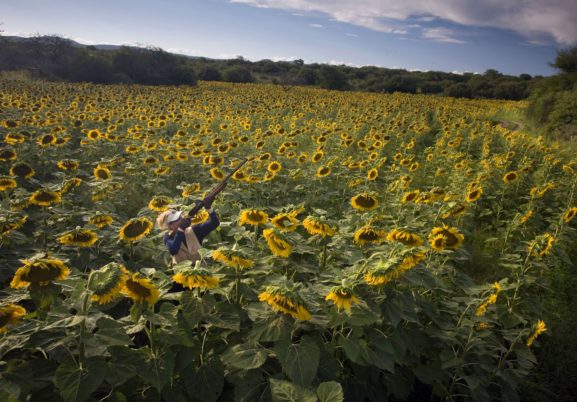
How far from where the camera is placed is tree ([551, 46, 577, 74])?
20891 mm

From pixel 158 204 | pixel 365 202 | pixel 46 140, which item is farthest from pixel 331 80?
pixel 158 204

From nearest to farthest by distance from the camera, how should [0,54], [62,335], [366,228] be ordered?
[62,335], [366,228], [0,54]

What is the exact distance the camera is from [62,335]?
202 centimetres

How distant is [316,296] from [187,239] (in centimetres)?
151

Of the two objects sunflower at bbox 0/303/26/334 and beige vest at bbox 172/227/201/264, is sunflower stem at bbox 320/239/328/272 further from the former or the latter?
sunflower at bbox 0/303/26/334

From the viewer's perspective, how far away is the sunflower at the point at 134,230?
3098 mm

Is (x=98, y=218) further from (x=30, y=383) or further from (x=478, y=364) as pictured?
(x=478, y=364)

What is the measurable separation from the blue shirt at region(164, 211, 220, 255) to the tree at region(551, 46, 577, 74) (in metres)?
25.7

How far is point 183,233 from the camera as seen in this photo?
3252mm

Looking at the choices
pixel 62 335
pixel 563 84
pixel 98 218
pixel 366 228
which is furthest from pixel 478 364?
pixel 563 84

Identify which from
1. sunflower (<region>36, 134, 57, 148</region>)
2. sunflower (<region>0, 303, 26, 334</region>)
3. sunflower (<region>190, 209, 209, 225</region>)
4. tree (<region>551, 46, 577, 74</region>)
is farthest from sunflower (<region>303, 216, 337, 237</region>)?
tree (<region>551, 46, 577, 74</region>)

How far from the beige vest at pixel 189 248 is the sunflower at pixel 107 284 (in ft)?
4.09

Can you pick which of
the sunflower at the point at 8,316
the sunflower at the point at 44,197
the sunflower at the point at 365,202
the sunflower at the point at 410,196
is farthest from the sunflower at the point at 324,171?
the sunflower at the point at 8,316

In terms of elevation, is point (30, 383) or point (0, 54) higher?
point (0, 54)
